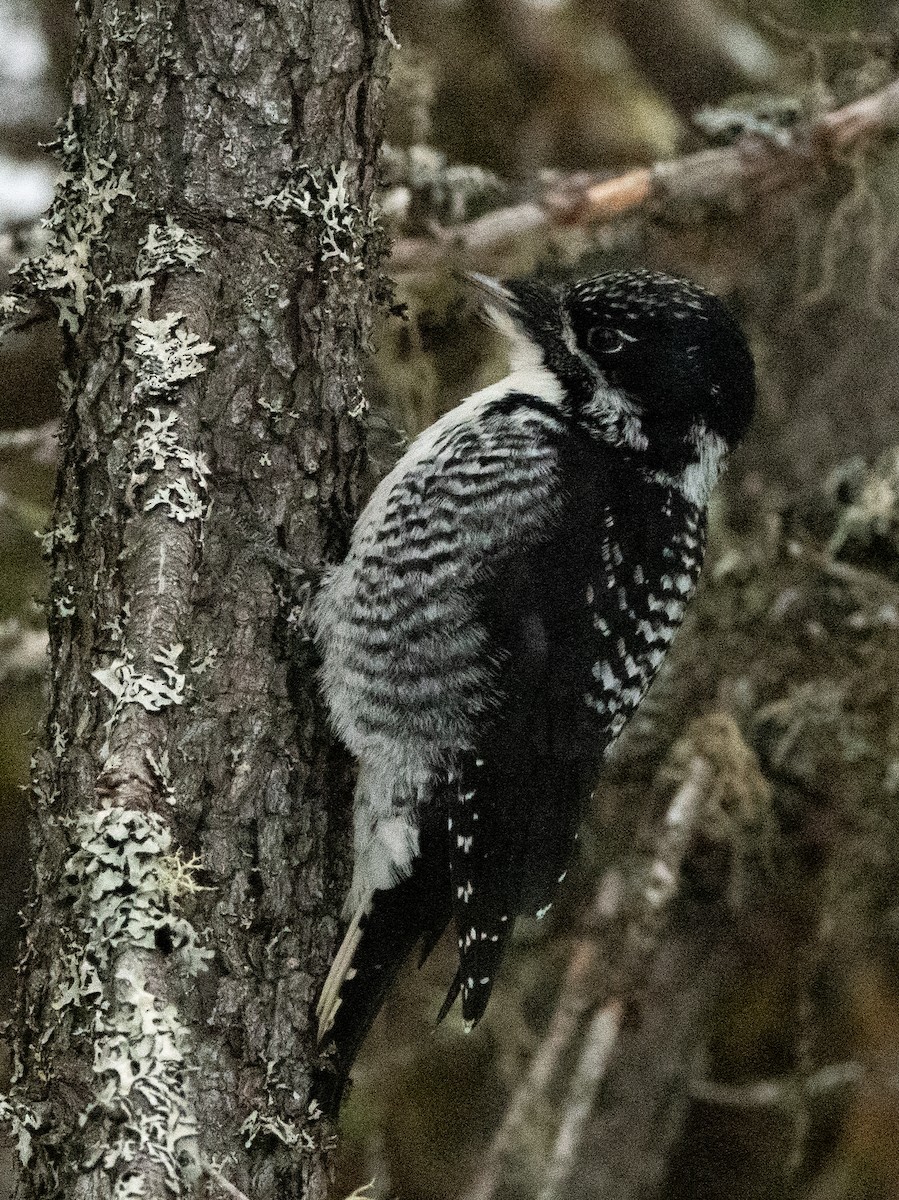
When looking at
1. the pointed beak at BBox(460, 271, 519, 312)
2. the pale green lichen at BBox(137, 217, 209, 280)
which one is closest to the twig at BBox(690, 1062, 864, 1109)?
the pointed beak at BBox(460, 271, 519, 312)

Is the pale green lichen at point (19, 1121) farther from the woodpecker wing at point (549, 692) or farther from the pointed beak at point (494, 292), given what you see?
the pointed beak at point (494, 292)

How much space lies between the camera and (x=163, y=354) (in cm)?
228

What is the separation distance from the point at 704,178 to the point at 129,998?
9.52 feet

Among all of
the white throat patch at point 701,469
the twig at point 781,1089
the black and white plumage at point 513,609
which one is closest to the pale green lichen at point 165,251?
Answer: the black and white plumage at point 513,609

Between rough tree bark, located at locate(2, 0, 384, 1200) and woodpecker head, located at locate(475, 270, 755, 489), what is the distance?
61 centimetres

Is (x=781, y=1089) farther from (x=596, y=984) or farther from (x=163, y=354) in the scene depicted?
(x=163, y=354)

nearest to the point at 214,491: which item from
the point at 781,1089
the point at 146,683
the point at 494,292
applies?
the point at 146,683

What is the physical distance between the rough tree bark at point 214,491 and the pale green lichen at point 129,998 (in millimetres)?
43

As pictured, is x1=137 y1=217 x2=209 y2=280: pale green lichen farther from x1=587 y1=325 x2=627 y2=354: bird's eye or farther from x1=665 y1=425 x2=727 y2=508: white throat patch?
x1=665 y1=425 x2=727 y2=508: white throat patch

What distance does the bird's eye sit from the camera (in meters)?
2.96

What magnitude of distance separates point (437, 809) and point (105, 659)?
2.74ft

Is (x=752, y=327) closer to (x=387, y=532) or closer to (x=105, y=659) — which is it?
(x=387, y=532)

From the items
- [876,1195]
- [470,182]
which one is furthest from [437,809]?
[876,1195]

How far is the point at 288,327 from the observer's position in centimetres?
244
